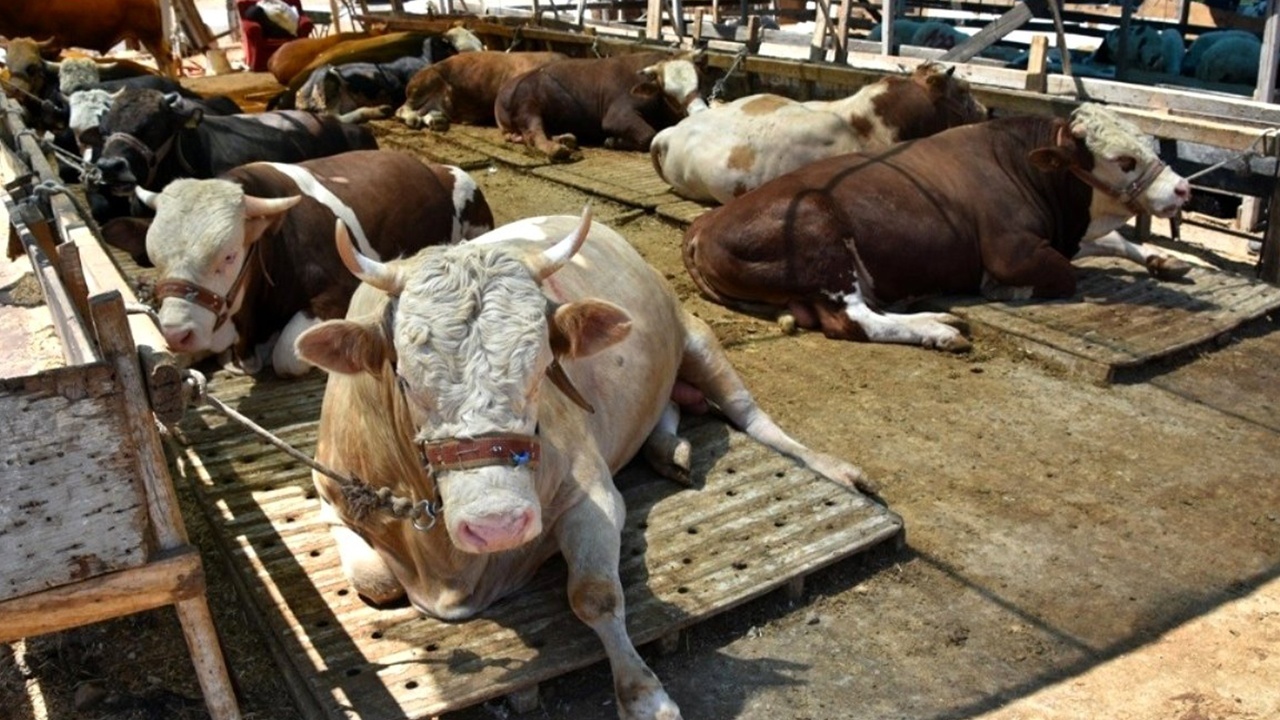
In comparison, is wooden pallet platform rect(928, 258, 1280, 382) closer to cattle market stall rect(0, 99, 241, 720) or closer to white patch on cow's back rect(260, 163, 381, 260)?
white patch on cow's back rect(260, 163, 381, 260)

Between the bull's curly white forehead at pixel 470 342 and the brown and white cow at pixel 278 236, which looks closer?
the bull's curly white forehead at pixel 470 342

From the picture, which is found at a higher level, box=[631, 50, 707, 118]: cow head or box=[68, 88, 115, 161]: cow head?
box=[68, 88, 115, 161]: cow head

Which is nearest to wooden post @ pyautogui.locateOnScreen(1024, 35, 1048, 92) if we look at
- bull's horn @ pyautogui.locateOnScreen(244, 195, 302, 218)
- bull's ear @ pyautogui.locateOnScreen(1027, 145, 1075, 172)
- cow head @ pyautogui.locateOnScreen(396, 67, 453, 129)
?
bull's ear @ pyautogui.locateOnScreen(1027, 145, 1075, 172)

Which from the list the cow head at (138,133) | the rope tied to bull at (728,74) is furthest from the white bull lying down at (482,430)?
Answer: the rope tied to bull at (728,74)

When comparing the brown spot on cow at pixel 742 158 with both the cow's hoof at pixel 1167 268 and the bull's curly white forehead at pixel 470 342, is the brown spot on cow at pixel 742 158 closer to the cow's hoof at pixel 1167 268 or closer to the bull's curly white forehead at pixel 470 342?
the cow's hoof at pixel 1167 268

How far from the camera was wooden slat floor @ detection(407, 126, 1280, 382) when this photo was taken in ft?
19.2

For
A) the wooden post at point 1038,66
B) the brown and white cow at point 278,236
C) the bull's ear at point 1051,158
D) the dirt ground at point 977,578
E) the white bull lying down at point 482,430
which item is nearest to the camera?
the white bull lying down at point 482,430

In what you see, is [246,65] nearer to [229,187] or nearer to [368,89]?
[368,89]

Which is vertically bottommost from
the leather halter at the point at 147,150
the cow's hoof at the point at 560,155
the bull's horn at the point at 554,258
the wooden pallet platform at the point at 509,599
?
the wooden pallet platform at the point at 509,599

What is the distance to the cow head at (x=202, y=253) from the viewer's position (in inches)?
196

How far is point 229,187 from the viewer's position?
17.2 ft

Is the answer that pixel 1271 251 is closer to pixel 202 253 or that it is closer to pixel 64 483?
pixel 202 253

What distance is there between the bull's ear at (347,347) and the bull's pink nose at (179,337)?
6.79ft

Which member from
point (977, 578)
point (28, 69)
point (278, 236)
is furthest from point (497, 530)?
point (28, 69)
